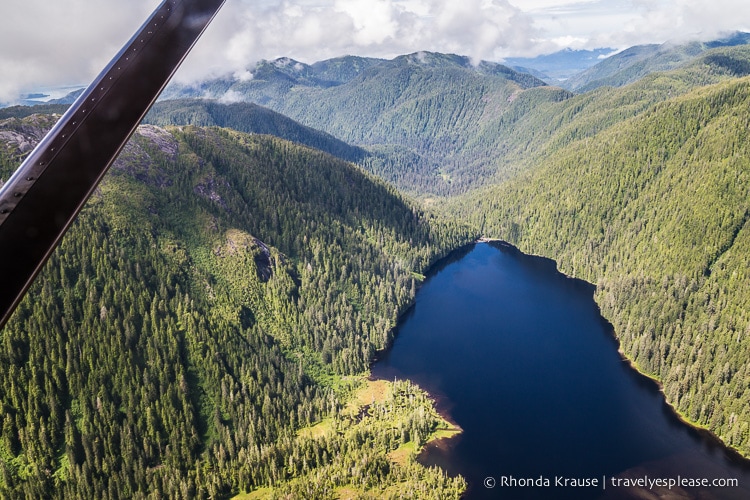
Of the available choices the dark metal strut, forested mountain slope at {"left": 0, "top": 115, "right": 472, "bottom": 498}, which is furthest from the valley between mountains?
the dark metal strut

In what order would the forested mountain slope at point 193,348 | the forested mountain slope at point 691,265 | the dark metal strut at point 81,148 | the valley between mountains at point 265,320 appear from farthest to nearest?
the forested mountain slope at point 691,265
the valley between mountains at point 265,320
the forested mountain slope at point 193,348
the dark metal strut at point 81,148

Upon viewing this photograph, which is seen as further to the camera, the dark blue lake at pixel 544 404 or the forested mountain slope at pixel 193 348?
the dark blue lake at pixel 544 404

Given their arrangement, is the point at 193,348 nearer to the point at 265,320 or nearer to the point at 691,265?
the point at 265,320


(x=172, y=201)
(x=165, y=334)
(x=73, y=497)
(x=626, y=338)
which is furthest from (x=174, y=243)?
(x=626, y=338)

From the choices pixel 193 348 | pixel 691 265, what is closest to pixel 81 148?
pixel 193 348

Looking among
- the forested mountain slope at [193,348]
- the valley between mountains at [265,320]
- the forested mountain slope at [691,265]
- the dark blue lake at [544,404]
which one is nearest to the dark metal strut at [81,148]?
the valley between mountains at [265,320]

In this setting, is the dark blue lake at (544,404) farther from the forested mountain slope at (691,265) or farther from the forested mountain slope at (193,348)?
the forested mountain slope at (193,348)

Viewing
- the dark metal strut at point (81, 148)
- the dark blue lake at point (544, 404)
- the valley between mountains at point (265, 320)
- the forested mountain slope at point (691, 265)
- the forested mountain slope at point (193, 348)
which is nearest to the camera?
the dark metal strut at point (81, 148)
